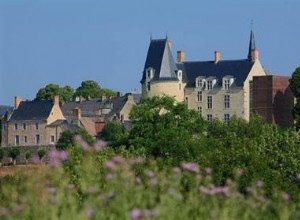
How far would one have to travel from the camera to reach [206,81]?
98938 millimetres

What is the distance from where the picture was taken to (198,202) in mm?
9398

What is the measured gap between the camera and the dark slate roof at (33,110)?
104 m

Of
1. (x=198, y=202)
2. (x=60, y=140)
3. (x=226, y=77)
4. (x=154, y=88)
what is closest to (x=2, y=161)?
(x=60, y=140)

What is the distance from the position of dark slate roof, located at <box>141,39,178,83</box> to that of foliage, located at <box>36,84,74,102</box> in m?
29.4

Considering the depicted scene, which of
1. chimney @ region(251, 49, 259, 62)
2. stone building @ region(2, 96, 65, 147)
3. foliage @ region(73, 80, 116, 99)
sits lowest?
stone building @ region(2, 96, 65, 147)

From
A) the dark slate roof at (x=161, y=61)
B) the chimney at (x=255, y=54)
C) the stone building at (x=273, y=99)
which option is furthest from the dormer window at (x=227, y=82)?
the stone building at (x=273, y=99)

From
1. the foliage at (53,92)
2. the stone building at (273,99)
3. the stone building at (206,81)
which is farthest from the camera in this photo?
the foliage at (53,92)

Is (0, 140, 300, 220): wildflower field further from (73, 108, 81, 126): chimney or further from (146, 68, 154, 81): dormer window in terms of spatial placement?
(73, 108, 81, 126): chimney

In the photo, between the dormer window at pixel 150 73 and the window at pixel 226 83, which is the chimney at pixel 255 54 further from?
the dormer window at pixel 150 73

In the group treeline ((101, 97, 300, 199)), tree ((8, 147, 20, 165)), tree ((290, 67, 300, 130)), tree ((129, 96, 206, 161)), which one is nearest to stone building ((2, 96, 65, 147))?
tree ((8, 147, 20, 165))

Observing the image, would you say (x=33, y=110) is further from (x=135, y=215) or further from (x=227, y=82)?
(x=135, y=215)

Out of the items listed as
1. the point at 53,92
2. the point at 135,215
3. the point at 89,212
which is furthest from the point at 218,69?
the point at 135,215

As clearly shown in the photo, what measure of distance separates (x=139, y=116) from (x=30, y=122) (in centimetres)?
4516

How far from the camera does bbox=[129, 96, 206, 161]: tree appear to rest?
54219mm
